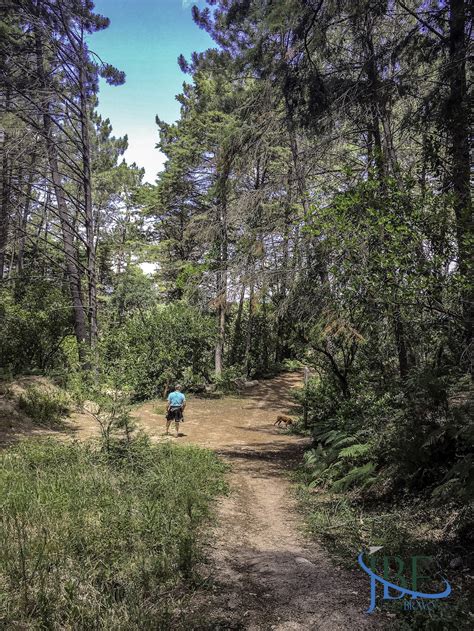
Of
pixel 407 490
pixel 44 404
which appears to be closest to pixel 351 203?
pixel 407 490

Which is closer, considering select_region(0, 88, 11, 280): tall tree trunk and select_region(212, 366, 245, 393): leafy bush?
select_region(0, 88, 11, 280): tall tree trunk

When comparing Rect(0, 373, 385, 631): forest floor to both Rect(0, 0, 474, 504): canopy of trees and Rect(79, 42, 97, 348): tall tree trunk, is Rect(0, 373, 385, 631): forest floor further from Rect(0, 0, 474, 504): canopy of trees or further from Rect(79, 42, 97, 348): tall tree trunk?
Rect(79, 42, 97, 348): tall tree trunk

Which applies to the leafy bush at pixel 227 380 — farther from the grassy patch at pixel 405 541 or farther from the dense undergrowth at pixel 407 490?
the grassy patch at pixel 405 541

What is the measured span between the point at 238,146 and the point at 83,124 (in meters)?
8.40

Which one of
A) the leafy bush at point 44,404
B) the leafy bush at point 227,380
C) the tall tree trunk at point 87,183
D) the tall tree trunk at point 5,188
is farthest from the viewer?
the leafy bush at point 227,380

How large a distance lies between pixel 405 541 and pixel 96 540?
2.80m

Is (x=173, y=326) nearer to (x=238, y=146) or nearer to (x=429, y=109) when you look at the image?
(x=238, y=146)

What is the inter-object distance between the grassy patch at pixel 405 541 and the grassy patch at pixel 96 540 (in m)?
1.40

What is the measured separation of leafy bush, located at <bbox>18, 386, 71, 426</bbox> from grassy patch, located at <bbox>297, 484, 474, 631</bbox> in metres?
7.52

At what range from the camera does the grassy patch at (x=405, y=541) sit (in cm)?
258

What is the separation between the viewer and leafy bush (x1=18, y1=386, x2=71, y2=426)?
10445 mm

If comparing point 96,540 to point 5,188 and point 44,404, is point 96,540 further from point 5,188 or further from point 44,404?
point 5,188

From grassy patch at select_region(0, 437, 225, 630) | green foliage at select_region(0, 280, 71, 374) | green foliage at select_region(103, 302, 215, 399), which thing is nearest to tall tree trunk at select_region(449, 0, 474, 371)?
grassy patch at select_region(0, 437, 225, 630)

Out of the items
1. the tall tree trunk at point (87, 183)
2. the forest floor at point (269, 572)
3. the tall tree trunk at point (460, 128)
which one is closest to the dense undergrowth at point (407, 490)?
the forest floor at point (269, 572)
